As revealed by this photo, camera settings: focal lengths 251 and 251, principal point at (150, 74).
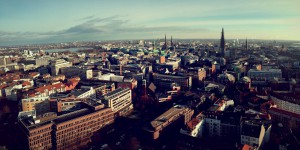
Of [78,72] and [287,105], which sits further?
[78,72]

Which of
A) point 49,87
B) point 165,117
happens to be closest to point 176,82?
point 165,117

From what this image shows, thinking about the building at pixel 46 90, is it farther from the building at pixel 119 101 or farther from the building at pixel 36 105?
the building at pixel 119 101

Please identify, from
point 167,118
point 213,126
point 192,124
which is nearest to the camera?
point 192,124

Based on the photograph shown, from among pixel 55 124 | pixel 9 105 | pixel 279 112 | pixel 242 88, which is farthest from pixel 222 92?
pixel 9 105

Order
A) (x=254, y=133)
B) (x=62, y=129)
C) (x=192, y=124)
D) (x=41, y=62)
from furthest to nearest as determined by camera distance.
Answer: (x=41, y=62) < (x=192, y=124) < (x=62, y=129) < (x=254, y=133)

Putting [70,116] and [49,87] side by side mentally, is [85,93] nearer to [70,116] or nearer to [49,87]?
[49,87]

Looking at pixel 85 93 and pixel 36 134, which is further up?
pixel 85 93

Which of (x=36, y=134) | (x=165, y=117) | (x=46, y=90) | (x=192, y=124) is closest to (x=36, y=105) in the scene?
(x=46, y=90)

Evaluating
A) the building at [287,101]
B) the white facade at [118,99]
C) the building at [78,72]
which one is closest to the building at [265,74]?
the building at [287,101]

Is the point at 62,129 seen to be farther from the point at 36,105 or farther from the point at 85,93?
the point at 85,93

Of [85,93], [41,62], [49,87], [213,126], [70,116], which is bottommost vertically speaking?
[213,126]
